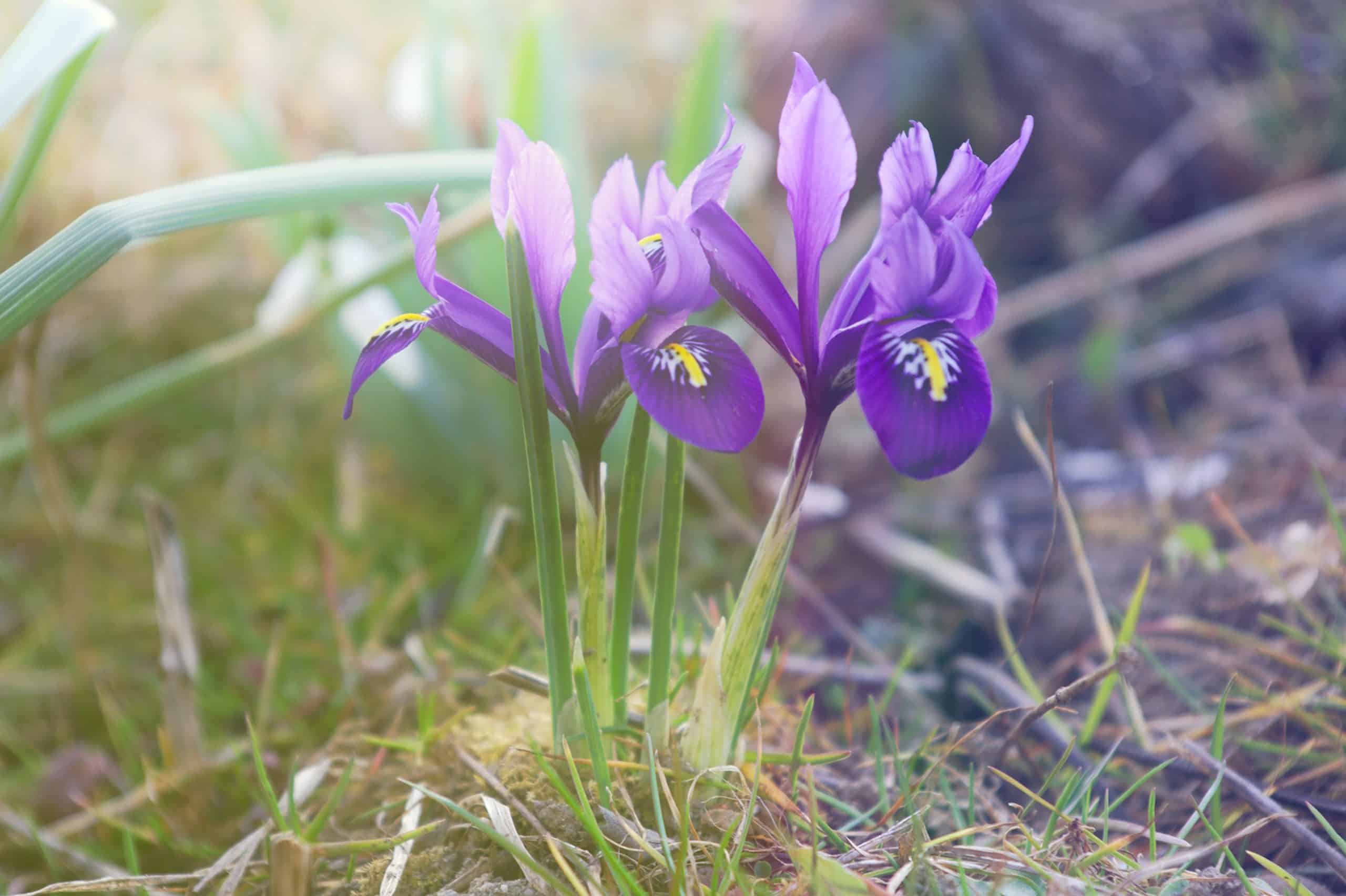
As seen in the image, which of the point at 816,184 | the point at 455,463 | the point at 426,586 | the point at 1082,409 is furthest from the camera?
the point at 1082,409

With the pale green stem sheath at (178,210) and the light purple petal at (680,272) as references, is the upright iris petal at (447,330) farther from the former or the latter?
the pale green stem sheath at (178,210)

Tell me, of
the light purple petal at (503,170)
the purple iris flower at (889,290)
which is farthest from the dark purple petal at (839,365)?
the light purple petal at (503,170)

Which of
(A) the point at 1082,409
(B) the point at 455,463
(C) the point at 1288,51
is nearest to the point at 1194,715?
(A) the point at 1082,409

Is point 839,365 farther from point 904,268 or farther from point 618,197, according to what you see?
point 618,197

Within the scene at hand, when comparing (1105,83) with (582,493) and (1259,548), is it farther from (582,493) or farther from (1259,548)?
(582,493)

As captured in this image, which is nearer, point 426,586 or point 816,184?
point 816,184

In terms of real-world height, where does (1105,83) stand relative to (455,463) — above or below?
above

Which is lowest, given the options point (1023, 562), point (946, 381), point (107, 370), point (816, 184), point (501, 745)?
point (1023, 562)

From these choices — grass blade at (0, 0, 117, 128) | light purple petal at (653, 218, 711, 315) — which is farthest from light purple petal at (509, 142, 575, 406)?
grass blade at (0, 0, 117, 128)
